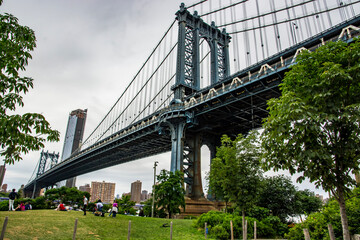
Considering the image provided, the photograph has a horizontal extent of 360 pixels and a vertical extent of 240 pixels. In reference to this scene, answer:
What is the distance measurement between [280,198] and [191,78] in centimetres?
2666

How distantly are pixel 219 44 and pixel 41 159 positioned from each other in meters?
161

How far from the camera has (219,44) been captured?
54.3 metres

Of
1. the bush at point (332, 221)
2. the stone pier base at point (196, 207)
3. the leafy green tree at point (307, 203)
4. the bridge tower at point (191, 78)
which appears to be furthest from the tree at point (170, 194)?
the bush at point (332, 221)

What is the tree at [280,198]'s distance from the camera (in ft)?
83.8

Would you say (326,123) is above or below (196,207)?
above

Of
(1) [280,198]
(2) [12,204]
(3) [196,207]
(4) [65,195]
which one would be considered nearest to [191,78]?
(3) [196,207]

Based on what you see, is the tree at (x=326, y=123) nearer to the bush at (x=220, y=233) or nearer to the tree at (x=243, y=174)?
Result: the tree at (x=243, y=174)

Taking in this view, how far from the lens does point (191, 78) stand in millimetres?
45125

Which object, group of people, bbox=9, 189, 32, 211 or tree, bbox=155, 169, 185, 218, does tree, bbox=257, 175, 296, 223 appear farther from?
group of people, bbox=9, 189, 32, 211

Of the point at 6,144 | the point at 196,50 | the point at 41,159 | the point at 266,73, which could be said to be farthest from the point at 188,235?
the point at 41,159

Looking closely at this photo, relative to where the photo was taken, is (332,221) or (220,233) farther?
(220,233)

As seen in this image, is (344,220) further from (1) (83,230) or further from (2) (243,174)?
(1) (83,230)

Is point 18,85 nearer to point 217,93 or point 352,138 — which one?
point 352,138

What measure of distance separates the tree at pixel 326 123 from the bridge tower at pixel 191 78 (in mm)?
29815
